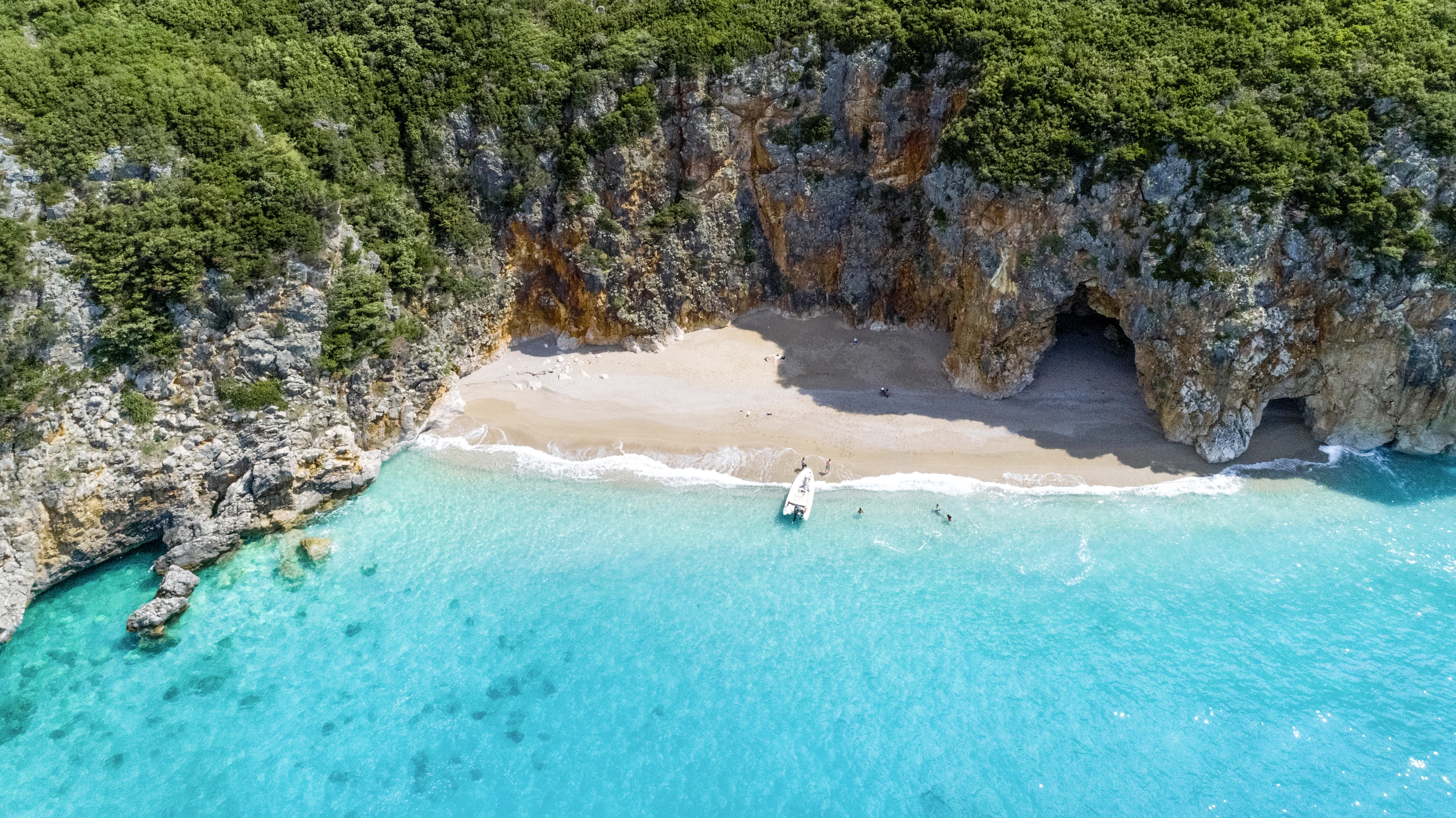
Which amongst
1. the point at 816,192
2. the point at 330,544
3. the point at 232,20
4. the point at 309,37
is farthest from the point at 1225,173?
the point at 232,20

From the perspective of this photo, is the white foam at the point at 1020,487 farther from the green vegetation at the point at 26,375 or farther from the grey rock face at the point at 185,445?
the green vegetation at the point at 26,375

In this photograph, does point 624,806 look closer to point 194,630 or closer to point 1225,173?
point 194,630

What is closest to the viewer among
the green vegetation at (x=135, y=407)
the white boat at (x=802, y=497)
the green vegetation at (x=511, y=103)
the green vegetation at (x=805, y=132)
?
the green vegetation at (x=135, y=407)

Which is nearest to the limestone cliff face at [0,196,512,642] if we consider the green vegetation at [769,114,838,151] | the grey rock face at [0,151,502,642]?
the grey rock face at [0,151,502,642]

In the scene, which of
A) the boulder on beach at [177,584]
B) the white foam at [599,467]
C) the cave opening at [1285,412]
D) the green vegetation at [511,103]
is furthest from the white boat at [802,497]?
the boulder on beach at [177,584]

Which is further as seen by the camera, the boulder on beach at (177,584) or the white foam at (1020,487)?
the white foam at (1020,487)

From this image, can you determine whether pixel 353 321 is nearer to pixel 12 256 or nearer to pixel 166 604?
pixel 12 256
